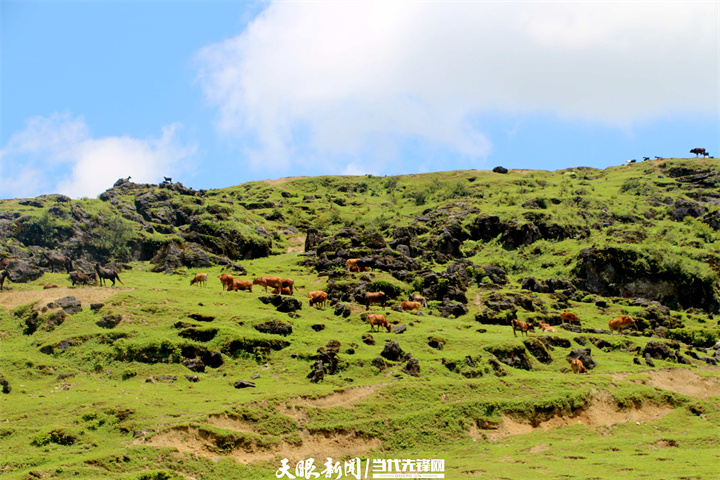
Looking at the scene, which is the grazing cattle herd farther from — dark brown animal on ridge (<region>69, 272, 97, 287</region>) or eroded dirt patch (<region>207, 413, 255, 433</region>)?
eroded dirt patch (<region>207, 413, 255, 433</region>)

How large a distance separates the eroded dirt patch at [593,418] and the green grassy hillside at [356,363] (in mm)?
95

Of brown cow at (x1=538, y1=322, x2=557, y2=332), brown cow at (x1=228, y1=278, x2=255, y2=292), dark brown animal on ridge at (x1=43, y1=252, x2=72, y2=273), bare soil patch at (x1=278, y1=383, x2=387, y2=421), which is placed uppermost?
dark brown animal on ridge at (x1=43, y1=252, x2=72, y2=273)

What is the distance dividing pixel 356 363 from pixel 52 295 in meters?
21.2

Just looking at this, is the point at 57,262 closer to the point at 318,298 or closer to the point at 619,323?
the point at 318,298

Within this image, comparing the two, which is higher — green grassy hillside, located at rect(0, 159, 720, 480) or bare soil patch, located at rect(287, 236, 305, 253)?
bare soil patch, located at rect(287, 236, 305, 253)

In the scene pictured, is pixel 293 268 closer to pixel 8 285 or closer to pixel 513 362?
pixel 8 285

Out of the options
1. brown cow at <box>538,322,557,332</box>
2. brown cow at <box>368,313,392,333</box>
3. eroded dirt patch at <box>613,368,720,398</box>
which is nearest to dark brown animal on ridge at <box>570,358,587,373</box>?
eroded dirt patch at <box>613,368,720,398</box>

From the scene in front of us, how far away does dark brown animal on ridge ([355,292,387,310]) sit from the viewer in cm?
4259

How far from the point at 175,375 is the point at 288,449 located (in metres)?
8.61

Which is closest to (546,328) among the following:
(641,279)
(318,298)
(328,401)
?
(318,298)

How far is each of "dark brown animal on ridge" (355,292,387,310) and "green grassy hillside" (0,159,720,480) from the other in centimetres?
98

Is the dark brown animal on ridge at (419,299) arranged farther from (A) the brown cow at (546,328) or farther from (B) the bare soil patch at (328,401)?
(B) the bare soil patch at (328,401)

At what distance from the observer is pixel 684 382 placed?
34.1 metres

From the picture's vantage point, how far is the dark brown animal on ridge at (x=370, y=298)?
140 feet
